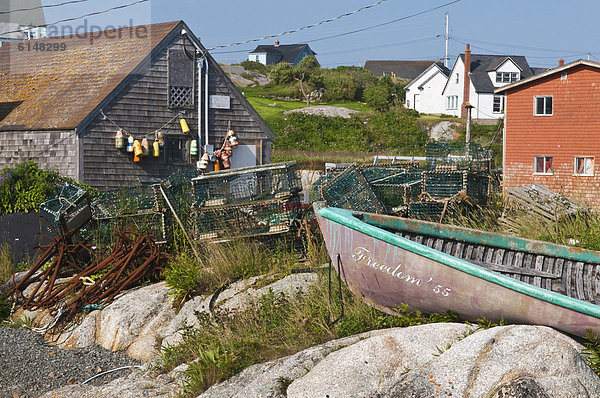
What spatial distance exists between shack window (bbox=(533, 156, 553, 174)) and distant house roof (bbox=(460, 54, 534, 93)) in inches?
1246

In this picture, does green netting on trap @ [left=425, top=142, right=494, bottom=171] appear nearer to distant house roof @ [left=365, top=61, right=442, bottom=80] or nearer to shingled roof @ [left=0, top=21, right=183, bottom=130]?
shingled roof @ [left=0, top=21, right=183, bottom=130]

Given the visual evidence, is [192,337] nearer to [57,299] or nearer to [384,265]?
[384,265]

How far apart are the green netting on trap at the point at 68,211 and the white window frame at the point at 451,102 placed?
52.8m

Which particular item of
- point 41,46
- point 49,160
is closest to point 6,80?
point 41,46

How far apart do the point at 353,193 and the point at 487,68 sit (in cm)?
5341

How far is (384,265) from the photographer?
6.61 meters

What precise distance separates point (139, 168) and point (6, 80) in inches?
267

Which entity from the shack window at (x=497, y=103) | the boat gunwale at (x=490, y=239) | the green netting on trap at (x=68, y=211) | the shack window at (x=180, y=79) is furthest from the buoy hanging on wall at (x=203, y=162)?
the shack window at (x=497, y=103)

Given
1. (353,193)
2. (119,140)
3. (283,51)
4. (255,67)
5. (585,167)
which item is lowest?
(353,193)

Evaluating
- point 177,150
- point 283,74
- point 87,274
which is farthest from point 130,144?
point 283,74

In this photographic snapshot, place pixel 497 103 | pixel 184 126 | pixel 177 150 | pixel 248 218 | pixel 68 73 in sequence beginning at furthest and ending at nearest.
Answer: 1. pixel 497 103
2. pixel 68 73
3. pixel 177 150
4. pixel 184 126
5. pixel 248 218

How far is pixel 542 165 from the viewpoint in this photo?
88.9 ft

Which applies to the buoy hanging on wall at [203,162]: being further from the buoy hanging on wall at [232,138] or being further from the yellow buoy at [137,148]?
the yellow buoy at [137,148]

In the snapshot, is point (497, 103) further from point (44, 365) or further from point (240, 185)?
point (44, 365)
